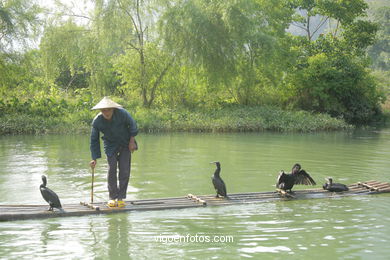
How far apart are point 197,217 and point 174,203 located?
55 centimetres

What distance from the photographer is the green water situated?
5895 mm

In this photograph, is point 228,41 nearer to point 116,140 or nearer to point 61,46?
point 61,46

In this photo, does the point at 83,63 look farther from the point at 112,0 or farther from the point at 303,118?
the point at 303,118

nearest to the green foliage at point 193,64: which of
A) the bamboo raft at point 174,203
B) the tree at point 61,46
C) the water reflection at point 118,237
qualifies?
the tree at point 61,46

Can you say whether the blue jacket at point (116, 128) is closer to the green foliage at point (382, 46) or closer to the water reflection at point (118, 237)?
the water reflection at point (118, 237)

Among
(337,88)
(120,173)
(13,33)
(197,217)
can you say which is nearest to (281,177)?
(197,217)

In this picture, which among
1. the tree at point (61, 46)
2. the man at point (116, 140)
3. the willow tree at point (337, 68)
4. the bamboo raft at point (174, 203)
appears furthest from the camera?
the willow tree at point (337, 68)

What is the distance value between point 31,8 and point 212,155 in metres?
12.9

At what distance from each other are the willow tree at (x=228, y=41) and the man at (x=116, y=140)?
18183 mm

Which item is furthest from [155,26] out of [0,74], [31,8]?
[0,74]

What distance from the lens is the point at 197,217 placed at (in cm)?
723

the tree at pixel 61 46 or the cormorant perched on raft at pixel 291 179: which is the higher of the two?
the tree at pixel 61 46

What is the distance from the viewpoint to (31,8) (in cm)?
2250

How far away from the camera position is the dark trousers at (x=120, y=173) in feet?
24.1
